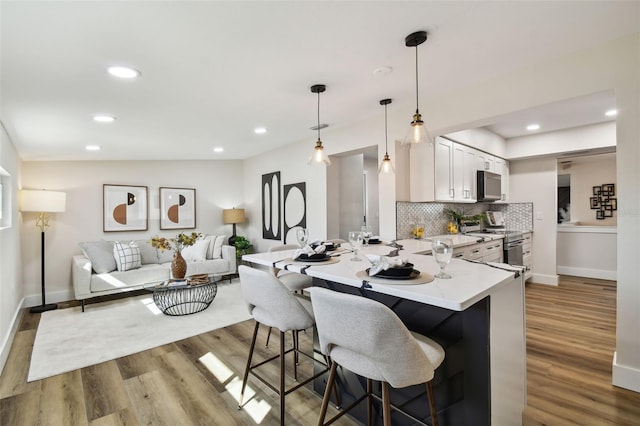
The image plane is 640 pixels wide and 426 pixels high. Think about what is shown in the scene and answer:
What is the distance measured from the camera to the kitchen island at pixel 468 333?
53.9 inches

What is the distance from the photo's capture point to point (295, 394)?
214 centimetres

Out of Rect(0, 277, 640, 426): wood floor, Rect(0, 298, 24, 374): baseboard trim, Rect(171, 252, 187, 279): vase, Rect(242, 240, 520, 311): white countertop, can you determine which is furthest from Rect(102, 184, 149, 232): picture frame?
Rect(242, 240, 520, 311): white countertop

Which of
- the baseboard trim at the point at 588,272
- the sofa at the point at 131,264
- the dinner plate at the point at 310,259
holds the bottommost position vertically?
the baseboard trim at the point at 588,272

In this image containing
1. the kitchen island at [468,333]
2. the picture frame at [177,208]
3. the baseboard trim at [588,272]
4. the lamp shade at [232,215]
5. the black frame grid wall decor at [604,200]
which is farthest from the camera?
the lamp shade at [232,215]

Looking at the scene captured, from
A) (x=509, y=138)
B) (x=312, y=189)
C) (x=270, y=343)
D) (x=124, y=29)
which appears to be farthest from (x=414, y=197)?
(x=124, y=29)

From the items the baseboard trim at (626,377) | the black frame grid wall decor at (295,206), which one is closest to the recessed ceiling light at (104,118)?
the black frame grid wall decor at (295,206)

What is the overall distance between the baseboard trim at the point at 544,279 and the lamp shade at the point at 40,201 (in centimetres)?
733

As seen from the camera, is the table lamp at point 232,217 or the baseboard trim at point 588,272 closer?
the baseboard trim at point 588,272

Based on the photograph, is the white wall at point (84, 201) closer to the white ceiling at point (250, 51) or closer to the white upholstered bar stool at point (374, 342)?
the white ceiling at point (250, 51)

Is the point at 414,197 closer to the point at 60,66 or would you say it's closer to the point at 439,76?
the point at 439,76

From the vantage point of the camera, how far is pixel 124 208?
516 centimetres

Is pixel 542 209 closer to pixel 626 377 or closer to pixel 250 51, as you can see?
pixel 626 377

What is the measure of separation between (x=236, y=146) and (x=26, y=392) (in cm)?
358

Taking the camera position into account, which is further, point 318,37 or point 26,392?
point 26,392
